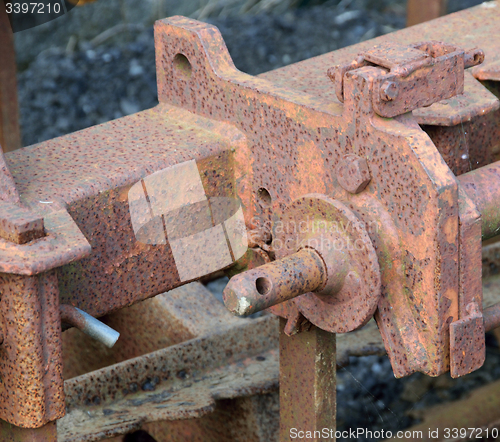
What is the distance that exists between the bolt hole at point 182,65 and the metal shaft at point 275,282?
0.47 m

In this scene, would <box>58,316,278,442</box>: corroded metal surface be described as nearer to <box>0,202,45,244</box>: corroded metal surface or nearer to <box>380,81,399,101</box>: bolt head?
<box>0,202,45,244</box>: corroded metal surface

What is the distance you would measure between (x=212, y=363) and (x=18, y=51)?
421cm

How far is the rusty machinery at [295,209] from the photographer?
1277 mm

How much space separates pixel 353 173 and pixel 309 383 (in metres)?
→ 0.57

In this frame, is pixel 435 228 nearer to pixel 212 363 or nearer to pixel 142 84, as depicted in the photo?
pixel 212 363

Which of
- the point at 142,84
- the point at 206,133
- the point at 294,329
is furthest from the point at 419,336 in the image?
the point at 142,84

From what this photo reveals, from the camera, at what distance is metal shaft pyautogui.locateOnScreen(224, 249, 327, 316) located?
129 cm

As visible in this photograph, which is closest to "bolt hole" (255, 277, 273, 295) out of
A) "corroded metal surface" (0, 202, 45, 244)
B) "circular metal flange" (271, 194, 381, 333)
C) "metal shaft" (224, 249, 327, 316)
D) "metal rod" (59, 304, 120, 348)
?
"metal shaft" (224, 249, 327, 316)

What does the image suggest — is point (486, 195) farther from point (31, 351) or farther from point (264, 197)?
point (31, 351)

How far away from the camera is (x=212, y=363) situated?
7.45 ft

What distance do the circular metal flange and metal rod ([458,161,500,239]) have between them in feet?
0.71

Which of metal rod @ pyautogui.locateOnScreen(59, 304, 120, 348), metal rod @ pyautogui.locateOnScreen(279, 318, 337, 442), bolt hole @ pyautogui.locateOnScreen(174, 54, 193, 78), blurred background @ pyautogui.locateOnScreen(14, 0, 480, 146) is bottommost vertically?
blurred background @ pyautogui.locateOnScreen(14, 0, 480, 146)

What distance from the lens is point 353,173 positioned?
1.35 m

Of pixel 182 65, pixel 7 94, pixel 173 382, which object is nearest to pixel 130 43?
pixel 7 94
